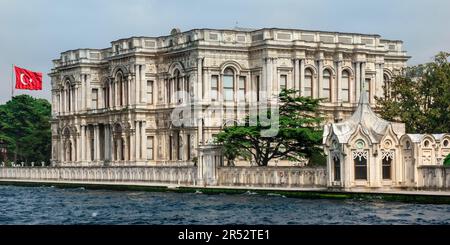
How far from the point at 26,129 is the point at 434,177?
63.5m

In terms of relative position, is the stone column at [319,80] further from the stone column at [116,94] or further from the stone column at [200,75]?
the stone column at [116,94]

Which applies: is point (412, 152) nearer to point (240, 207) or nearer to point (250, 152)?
point (240, 207)

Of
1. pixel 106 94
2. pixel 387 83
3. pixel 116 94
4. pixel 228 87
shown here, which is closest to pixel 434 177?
pixel 228 87

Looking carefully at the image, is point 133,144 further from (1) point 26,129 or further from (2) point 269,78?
(1) point 26,129

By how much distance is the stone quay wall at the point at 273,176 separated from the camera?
5075 cm

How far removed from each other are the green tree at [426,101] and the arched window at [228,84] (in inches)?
457

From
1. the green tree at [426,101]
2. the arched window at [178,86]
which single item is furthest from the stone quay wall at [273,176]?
the arched window at [178,86]

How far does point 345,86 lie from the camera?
7750 cm

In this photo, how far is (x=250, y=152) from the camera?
198ft

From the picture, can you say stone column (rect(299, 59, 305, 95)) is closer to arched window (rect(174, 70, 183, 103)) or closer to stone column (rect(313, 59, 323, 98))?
stone column (rect(313, 59, 323, 98))

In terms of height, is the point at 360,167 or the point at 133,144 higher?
the point at 133,144

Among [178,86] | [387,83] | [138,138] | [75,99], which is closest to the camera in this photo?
[178,86]

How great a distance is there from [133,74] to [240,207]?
119ft
